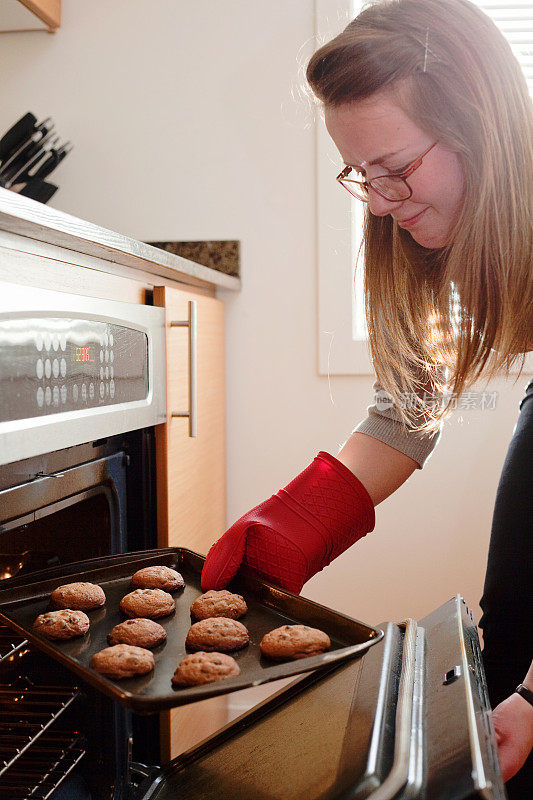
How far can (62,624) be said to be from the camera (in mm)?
758

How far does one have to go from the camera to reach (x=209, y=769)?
0.71 meters

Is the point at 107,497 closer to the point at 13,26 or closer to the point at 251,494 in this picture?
the point at 251,494

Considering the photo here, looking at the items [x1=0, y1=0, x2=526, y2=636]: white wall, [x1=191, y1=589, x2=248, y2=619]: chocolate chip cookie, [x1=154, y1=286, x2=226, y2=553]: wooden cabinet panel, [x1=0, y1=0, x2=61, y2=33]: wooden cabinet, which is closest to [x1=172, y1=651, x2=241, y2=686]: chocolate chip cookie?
[x1=191, y1=589, x2=248, y2=619]: chocolate chip cookie

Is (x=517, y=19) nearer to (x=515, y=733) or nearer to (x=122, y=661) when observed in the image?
(x=515, y=733)

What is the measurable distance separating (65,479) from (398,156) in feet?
1.85

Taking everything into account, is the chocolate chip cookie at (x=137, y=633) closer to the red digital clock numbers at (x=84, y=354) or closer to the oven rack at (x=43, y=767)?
the oven rack at (x=43, y=767)

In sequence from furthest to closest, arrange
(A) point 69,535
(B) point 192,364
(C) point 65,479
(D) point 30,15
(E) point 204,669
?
(D) point 30,15 < (B) point 192,364 < (A) point 69,535 < (C) point 65,479 < (E) point 204,669

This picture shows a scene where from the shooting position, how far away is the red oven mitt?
990mm

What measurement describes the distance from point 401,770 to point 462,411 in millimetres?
1367

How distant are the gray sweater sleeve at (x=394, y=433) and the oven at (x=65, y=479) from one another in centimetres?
36

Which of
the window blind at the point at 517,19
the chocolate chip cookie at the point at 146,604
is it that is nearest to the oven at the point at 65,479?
the chocolate chip cookie at the point at 146,604

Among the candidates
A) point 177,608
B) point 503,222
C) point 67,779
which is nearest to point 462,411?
point 503,222

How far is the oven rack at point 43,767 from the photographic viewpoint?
86cm

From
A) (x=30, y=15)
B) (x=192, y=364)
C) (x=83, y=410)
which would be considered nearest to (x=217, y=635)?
(x=83, y=410)
